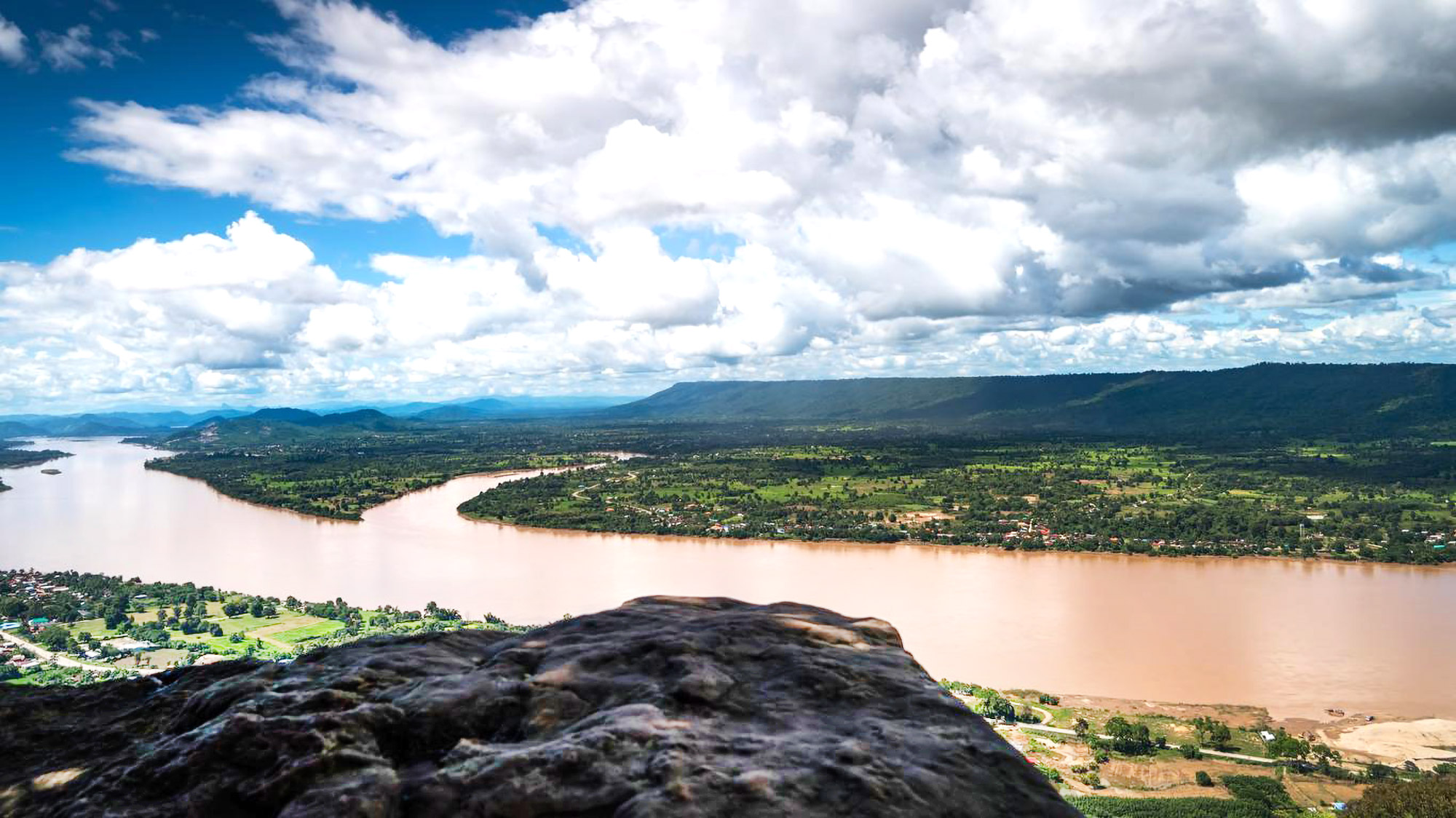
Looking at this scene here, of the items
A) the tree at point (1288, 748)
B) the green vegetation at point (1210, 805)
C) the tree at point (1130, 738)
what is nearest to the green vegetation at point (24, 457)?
the tree at point (1130, 738)

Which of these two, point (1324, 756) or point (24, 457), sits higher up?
point (24, 457)

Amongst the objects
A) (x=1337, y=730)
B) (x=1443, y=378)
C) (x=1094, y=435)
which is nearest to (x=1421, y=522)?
(x=1337, y=730)

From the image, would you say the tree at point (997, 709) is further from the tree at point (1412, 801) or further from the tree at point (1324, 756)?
the tree at point (1412, 801)

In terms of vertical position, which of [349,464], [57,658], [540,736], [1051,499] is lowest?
[57,658]

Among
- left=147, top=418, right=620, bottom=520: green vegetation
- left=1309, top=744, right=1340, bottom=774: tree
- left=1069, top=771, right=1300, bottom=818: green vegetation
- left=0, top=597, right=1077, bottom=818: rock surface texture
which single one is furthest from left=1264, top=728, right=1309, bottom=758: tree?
left=147, top=418, right=620, bottom=520: green vegetation

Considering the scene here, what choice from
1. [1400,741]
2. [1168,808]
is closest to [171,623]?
[1168,808]

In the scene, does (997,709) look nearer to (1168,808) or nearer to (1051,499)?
(1168,808)

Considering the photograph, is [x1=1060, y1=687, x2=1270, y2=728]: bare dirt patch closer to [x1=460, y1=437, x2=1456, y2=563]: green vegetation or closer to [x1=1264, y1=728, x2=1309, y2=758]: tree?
[x1=1264, y1=728, x2=1309, y2=758]: tree
